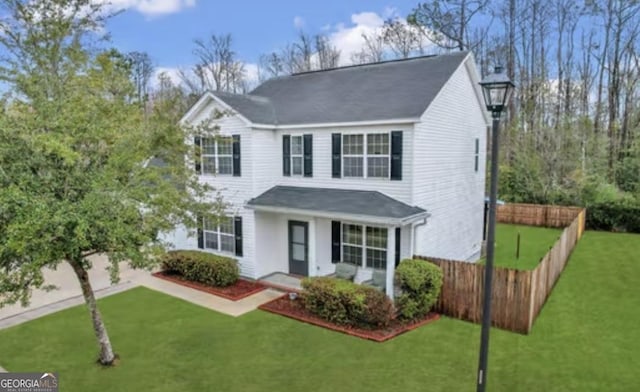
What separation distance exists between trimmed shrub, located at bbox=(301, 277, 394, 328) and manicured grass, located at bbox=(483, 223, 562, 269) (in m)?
7.58

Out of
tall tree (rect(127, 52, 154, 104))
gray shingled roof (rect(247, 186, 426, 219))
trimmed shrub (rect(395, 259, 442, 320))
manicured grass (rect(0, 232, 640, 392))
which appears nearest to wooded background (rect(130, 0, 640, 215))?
tall tree (rect(127, 52, 154, 104))

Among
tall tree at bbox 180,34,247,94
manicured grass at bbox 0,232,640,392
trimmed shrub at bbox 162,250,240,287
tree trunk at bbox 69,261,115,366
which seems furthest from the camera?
tall tree at bbox 180,34,247,94

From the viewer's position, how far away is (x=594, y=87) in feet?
101

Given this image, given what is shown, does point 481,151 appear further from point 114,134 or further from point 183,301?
point 114,134

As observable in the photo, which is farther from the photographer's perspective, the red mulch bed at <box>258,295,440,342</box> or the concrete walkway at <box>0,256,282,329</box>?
the concrete walkway at <box>0,256,282,329</box>

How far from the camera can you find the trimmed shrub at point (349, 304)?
9.76m

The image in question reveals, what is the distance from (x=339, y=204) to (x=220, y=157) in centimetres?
496

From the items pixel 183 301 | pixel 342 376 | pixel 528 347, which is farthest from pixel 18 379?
pixel 528 347

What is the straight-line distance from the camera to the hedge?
71.0 ft

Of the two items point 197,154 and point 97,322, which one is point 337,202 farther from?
point 97,322

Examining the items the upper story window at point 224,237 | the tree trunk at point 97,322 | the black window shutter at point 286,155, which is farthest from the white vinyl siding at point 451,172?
the tree trunk at point 97,322

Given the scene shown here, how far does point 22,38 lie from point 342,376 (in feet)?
65.2

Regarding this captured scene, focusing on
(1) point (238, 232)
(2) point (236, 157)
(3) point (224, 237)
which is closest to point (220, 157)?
(2) point (236, 157)

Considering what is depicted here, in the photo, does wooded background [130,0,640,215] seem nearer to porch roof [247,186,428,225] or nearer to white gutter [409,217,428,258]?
porch roof [247,186,428,225]
